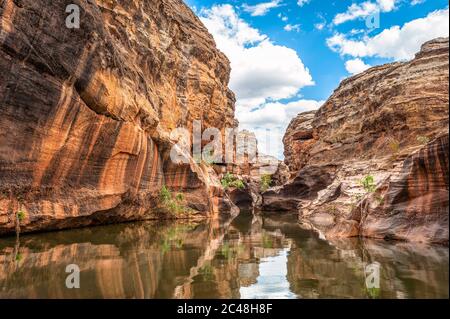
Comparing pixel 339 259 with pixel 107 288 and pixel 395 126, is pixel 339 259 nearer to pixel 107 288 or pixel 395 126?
pixel 107 288

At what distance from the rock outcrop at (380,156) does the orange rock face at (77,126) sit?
42.9 feet

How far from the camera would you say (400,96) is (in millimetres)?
33906

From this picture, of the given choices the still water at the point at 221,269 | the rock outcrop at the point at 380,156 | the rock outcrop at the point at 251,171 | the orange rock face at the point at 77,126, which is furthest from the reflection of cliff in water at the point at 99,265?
the rock outcrop at the point at 251,171

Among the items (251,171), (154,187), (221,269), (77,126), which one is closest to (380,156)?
(154,187)

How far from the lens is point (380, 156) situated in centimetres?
3431

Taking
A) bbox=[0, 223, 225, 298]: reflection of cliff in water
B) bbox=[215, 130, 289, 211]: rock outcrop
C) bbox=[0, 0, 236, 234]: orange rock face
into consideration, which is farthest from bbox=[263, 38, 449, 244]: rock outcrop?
bbox=[0, 0, 236, 234]: orange rock face

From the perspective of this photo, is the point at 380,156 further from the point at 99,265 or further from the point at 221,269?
the point at 99,265

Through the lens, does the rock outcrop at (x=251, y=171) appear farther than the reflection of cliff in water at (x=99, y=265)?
Yes

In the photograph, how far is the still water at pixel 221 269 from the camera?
7547 millimetres

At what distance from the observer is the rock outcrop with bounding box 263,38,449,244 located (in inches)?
523

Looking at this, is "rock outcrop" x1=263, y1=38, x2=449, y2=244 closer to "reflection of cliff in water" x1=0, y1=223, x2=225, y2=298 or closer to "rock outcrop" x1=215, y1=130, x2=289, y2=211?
"rock outcrop" x1=215, y1=130, x2=289, y2=211

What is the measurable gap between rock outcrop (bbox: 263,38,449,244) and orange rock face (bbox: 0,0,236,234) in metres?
13.1

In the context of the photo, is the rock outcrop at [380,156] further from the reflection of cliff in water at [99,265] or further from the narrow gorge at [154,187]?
the reflection of cliff in water at [99,265]

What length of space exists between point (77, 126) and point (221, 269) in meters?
12.3
